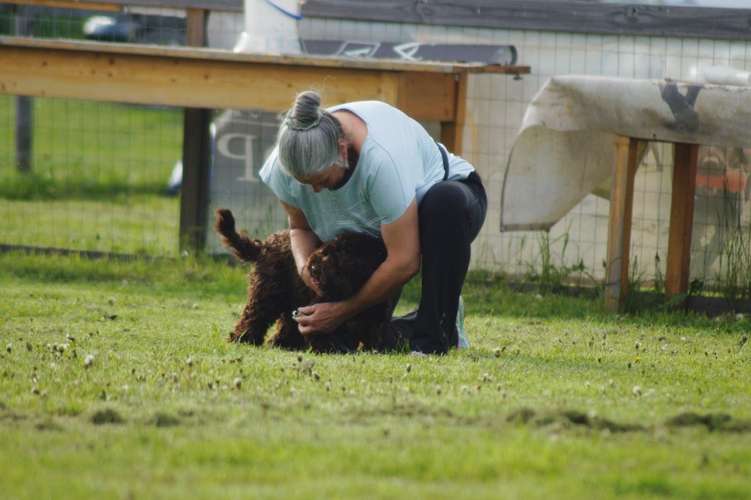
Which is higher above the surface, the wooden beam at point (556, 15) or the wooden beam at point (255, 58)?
the wooden beam at point (556, 15)

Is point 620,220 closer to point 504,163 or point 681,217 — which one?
point 681,217

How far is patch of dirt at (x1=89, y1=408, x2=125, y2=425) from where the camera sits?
409 cm

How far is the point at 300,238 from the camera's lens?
18.7 ft

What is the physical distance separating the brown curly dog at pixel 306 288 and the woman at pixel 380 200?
3.2 inches

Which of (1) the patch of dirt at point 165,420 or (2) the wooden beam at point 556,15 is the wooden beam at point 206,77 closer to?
(2) the wooden beam at point 556,15

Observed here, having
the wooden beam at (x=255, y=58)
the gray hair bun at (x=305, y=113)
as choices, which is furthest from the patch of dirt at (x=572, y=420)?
the wooden beam at (x=255, y=58)

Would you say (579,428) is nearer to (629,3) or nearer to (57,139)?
(629,3)

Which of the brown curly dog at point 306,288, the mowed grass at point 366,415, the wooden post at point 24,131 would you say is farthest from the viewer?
the wooden post at point 24,131

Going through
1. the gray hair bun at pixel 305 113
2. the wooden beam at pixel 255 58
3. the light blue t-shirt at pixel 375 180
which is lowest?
the light blue t-shirt at pixel 375 180

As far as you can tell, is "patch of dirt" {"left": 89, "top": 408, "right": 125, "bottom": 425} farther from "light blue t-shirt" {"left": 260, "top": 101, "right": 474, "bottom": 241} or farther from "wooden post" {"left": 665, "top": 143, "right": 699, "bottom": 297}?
"wooden post" {"left": 665, "top": 143, "right": 699, "bottom": 297}

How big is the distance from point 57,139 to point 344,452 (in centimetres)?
1604

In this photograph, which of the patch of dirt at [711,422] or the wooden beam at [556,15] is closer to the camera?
the patch of dirt at [711,422]

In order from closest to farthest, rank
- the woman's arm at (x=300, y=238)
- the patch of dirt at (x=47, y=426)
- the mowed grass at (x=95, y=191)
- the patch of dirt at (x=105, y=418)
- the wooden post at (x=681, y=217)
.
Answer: the patch of dirt at (x=47, y=426) < the patch of dirt at (x=105, y=418) < the woman's arm at (x=300, y=238) < the wooden post at (x=681, y=217) < the mowed grass at (x=95, y=191)

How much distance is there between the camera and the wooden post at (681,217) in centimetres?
758
